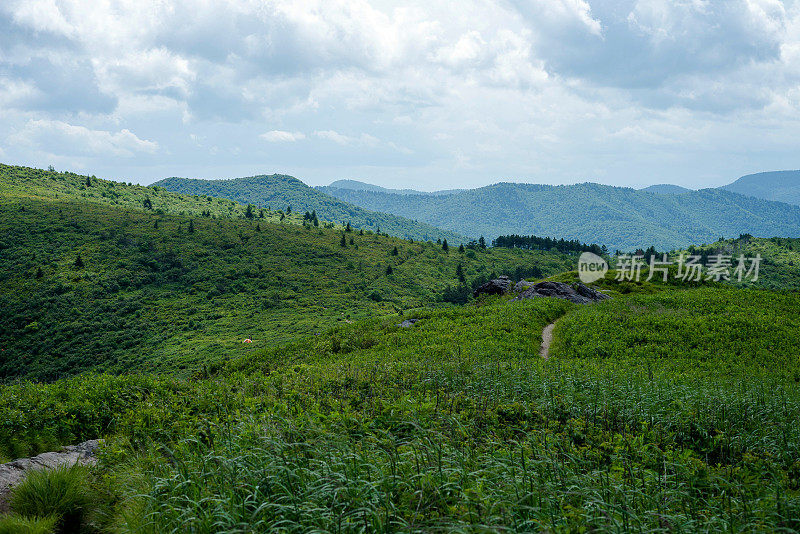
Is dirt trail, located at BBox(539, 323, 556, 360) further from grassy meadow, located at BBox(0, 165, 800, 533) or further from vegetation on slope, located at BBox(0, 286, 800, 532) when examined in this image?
vegetation on slope, located at BBox(0, 286, 800, 532)

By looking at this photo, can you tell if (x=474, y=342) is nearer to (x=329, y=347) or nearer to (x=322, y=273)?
(x=329, y=347)

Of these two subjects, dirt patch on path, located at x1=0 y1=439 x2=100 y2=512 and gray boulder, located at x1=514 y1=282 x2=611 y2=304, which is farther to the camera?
gray boulder, located at x1=514 y1=282 x2=611 y2=304

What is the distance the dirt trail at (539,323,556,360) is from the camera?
23.6 meters

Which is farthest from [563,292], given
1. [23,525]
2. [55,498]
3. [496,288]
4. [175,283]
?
[175,283]

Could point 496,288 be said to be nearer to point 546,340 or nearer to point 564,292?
point 564,292

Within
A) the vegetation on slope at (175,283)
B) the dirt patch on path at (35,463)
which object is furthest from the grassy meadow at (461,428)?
the vegetation on slope at (175,283)

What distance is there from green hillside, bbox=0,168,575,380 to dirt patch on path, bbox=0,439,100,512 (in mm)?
45843

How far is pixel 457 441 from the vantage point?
6.72 m

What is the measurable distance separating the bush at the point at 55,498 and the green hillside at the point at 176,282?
48.8 m

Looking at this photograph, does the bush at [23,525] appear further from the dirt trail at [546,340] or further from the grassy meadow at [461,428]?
the dirt trail at [546,340]

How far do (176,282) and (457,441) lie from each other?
103293 millimetres

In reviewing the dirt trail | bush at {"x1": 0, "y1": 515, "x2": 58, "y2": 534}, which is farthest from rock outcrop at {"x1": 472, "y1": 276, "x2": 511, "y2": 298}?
bush at {"x1": 0, "y1": 515, "x2": 58, "y2": 534}

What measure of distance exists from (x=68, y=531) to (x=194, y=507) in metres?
2.20

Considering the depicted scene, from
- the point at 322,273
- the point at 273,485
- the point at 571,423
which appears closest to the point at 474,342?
the point at 571,423
